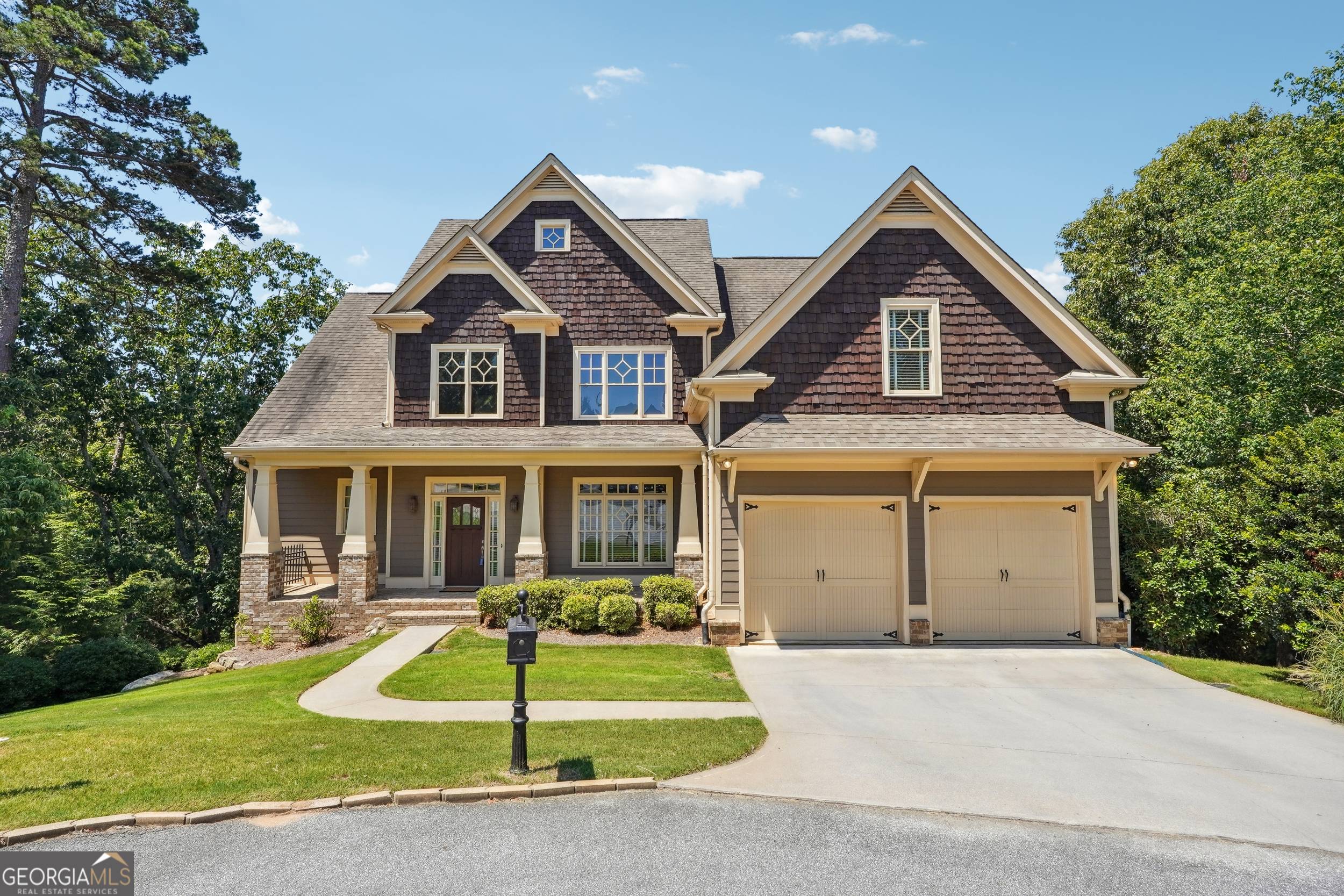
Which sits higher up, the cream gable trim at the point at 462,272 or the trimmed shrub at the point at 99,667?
the cream gable trim at the point at 462,272

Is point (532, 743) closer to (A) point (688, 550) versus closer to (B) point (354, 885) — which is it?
(B) point (354, 885)

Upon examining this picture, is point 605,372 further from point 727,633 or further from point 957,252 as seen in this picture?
point 957,252

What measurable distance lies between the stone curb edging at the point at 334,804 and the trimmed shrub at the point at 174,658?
11532mm

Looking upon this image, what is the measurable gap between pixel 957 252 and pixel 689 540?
7.46 m

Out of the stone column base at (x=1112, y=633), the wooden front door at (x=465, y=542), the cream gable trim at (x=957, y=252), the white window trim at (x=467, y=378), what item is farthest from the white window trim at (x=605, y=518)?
the stone column base at (x=1112, y=633)

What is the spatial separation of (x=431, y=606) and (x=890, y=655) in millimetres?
8921

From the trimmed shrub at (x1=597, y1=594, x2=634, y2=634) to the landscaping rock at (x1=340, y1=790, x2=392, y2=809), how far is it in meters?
7.37

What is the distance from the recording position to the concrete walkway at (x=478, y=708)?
26.0 feet

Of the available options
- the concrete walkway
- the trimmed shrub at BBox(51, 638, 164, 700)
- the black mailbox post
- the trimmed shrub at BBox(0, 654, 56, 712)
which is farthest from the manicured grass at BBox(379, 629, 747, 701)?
the trimmed shrub at BBox(0, 654, 56, 712)

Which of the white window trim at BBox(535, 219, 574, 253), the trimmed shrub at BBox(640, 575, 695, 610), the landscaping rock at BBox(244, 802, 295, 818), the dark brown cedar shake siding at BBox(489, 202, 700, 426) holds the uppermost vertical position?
the white window trim at BBox(535, 219, 574, 253)

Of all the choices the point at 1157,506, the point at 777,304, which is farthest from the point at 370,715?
the point at 1157,506

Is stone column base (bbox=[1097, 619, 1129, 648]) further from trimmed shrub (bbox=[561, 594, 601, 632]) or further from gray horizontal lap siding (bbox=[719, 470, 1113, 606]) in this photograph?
trimmed shrub (bbox=[561, 594, 601, 632])

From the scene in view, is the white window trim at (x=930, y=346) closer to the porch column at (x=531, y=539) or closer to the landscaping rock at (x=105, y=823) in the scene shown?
the porch column at (x=531, y=539)

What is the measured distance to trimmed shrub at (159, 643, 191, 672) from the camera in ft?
50.0
